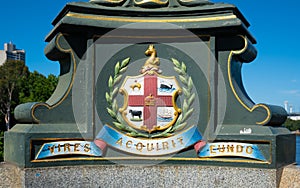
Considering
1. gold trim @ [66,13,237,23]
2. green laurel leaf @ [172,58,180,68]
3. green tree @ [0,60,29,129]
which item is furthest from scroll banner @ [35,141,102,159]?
green tree @ [0,60,29,129]

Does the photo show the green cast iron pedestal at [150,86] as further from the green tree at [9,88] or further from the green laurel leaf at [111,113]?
the green tree at [9,88]

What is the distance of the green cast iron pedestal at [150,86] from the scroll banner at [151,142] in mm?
16

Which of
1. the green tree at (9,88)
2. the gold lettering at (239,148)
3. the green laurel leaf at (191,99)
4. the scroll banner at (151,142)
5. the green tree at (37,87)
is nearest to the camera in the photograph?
the gold lettering at (239,148)

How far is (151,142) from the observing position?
7.18m

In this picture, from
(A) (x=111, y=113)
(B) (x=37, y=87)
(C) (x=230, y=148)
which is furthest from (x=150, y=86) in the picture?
(B) (x=37, y=87)

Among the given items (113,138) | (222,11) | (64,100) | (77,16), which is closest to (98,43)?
(77,16)

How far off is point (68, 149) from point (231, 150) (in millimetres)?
2548

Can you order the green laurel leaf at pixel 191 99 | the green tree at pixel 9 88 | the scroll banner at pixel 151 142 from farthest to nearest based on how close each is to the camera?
1. the green tree at pixel 9 88
2. the green laurel leaf at pixel 191 99
3. the scroll banner at pixel 151 142

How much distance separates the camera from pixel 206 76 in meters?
7.25

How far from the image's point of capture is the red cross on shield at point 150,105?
283 inches

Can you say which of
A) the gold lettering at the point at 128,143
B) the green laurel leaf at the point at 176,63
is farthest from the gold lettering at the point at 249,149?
the gold lettering at the point at 128,143

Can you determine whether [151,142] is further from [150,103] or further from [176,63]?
[176,63]

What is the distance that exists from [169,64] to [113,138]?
1.53 metres

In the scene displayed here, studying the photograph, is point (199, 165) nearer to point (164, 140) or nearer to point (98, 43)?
point (164, 140)
